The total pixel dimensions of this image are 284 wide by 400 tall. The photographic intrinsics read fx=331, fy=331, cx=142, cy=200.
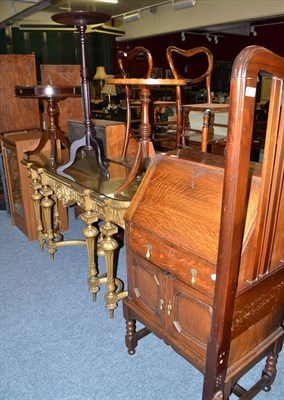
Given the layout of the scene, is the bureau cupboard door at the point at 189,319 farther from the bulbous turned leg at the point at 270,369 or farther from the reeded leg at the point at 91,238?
the reeded leg at the point at 91,238

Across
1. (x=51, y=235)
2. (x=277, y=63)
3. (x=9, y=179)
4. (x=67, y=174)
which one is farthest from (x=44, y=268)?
(x=277, y=63)

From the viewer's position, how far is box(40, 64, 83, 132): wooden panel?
3285mm

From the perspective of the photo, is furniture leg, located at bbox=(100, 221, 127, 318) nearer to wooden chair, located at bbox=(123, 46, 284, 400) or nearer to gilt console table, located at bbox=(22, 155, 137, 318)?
gilt console table, located at bbox=(22, 155, 137, 318)

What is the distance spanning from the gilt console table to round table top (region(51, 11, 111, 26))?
88cm

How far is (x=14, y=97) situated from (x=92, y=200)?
2060mm

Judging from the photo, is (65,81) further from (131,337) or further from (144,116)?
(131,337)

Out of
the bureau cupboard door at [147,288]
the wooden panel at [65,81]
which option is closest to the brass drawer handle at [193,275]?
the bureau cupboard door at [147,288]

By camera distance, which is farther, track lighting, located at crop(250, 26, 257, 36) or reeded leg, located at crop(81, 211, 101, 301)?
track lighting, located at crop(250, 26, 257, 36)

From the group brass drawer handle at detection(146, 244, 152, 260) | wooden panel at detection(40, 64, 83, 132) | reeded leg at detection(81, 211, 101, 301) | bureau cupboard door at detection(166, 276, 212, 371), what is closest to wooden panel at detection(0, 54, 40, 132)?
wooden panel at detection(40, 64, 83, 132)

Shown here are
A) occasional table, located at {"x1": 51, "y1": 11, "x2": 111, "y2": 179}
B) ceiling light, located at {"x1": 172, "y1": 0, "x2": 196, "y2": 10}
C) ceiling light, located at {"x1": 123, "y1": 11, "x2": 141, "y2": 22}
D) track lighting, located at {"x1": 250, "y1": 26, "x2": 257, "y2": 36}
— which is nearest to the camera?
occasional table, located at {"x1": 51, "y1": 11, "x2": 111, "y2": 179}

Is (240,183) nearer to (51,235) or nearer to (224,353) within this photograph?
(224,353)

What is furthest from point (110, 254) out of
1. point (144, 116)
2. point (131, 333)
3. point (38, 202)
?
point (38, 202)

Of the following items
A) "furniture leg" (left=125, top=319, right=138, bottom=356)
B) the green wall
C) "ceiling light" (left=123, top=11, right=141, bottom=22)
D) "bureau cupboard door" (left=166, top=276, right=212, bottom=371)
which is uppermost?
"ceiling light" (left=123, top=11, right=141, bottom=22)

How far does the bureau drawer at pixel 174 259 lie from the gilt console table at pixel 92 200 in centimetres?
22
